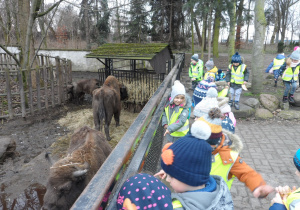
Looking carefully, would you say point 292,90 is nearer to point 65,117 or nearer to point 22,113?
point 65,117

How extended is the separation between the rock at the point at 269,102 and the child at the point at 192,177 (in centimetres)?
705

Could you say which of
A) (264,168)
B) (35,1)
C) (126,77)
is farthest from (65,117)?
(264,168)

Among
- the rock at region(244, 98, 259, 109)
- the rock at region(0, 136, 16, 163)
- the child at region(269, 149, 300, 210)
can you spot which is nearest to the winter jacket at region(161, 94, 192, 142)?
the child at region(269, 149, 300, 210)

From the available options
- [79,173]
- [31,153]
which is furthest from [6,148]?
[79,173]

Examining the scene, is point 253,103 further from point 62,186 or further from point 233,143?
point 62,186

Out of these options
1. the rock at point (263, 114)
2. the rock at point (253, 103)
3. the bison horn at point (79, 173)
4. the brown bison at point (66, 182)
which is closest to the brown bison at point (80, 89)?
the rock at point (253, 103)

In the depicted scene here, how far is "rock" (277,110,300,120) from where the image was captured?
23.2 ft

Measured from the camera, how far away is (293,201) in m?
1.61

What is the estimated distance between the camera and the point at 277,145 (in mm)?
5301

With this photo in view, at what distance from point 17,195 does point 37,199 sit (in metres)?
0.41

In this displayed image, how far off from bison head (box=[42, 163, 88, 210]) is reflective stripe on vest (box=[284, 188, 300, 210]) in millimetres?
1898

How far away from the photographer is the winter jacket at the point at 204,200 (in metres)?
1.35

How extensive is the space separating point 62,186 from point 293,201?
2156 millimetres

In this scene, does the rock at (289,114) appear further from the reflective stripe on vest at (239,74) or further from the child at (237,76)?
the reflective stripe on vest at (239,74)
